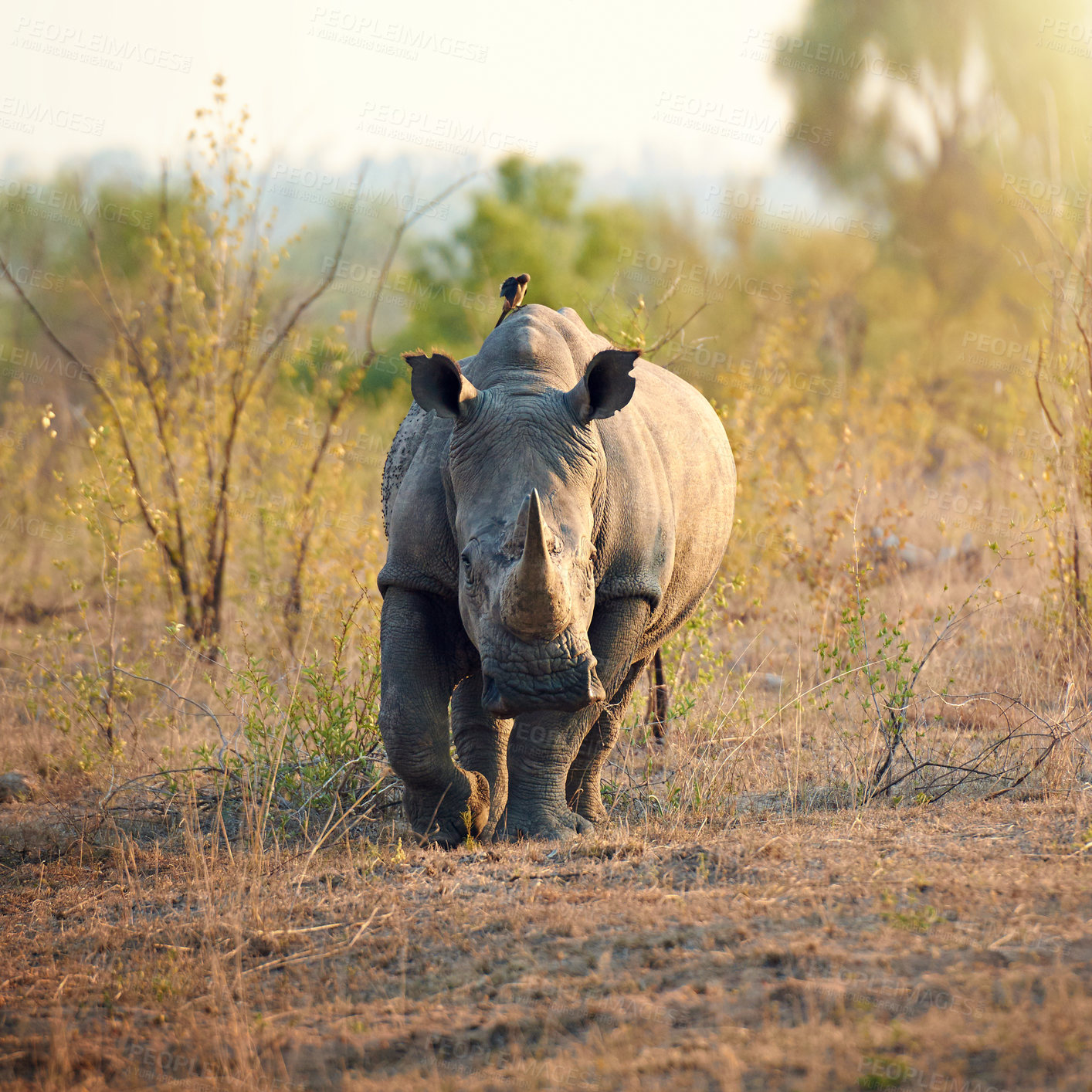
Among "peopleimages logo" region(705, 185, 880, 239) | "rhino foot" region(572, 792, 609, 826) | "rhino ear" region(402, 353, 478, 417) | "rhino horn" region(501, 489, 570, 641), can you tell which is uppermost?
"peopleimages logo" region(705, 185, 880, 239)

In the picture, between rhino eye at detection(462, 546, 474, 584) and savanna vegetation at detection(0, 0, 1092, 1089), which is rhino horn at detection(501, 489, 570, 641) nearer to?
rhino eye at detection(462, 546, 474, 584)

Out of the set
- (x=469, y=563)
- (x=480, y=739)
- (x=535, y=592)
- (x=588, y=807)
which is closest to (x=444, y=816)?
(x=480, y=739)

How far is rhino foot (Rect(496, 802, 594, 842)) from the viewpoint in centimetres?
518

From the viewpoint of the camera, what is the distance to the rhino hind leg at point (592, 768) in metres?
5.83

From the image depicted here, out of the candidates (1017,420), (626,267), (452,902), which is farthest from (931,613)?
(626,267)

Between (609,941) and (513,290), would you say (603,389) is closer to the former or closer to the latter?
(513,290)

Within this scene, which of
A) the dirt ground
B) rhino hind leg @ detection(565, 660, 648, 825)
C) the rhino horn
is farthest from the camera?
rhino hind leg @ detection(565, 660, 648, 825)

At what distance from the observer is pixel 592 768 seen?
5844 mm

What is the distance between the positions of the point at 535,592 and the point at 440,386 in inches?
42.1

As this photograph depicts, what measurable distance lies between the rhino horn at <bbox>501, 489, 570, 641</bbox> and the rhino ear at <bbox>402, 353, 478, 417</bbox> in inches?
29.0

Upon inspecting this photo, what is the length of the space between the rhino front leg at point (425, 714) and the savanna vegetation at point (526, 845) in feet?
1.16

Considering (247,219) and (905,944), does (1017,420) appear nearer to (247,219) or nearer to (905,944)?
(247,219)

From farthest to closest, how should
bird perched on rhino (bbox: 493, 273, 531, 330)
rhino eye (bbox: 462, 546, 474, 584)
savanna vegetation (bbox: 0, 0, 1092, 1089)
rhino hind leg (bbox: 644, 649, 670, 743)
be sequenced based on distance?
rhino hind leg (bbox: 644, 649, 670, 743), bird perched on rhino (bbox: 493, 273, 531, 330), rhino eye (bbox: 462, 546, 474, 584), savanna vegetation (bbox: 0, 0, 1092, 1089)

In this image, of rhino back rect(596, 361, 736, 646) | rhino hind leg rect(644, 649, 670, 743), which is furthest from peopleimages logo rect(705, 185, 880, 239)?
rhino back rect(596, 361, 736, 646)
